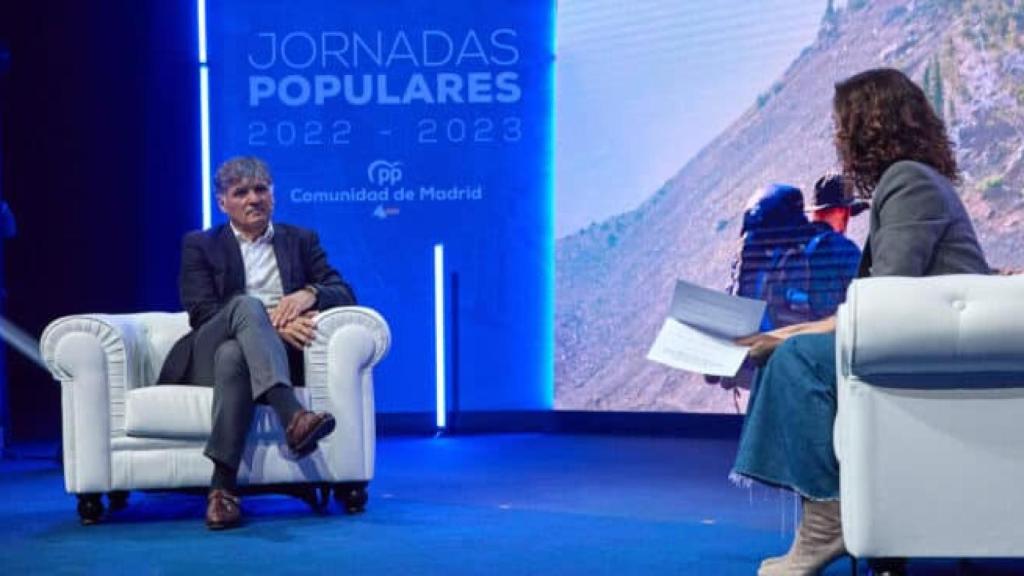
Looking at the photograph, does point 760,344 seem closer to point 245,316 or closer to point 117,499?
point 245,316

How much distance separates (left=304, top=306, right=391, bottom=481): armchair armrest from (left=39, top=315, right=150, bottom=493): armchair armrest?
503 mm

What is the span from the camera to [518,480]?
470 cm

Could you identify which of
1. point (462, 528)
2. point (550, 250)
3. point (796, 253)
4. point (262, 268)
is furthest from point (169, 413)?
point (550, 250)

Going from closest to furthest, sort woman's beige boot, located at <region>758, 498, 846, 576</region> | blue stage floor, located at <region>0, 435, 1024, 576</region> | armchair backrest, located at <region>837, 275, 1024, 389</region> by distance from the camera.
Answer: armchair backrest, located at <region>837, 275, 1024, 389</region> < woman's beige boot, located at <region>758, 498, 846, 576</region> < blue stage floor, located at <region>0, 435, 1024, 576</region>

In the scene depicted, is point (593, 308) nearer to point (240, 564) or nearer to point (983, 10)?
point (983, 10)

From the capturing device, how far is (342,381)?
3957 millimetres

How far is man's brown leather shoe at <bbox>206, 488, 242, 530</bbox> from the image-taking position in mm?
3662

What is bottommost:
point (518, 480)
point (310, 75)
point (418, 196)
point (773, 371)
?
point (518, 480)

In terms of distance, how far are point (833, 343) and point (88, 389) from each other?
6.66ft

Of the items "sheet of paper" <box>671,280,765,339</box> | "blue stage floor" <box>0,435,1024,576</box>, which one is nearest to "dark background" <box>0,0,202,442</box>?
"blue stage floor" <box>0,435,1024,576</box>

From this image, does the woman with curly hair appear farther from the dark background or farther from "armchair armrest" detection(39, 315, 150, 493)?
the dark background

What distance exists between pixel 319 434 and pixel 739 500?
1.22 meters

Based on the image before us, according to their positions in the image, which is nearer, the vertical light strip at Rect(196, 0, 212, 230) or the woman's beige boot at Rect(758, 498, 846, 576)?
the woman's beige boot at Rect(758, 498, 846, 576)

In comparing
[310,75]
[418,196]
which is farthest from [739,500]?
[310,75]
